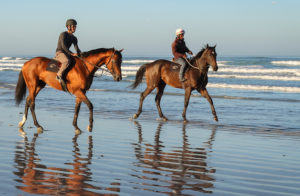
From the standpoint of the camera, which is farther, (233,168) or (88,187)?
(233,168)

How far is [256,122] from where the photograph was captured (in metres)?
12.0

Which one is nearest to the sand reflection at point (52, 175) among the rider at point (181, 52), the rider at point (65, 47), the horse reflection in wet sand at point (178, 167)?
the horse reflection in wet sand at point (178, 167)

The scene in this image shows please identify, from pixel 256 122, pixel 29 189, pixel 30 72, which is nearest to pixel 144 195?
pixel 29 189

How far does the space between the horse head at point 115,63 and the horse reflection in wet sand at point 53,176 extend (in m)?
2.67

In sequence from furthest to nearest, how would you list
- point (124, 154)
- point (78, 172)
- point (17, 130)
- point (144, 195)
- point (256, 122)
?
point (256, 122) → point (17, 130) → point (124, 154) → point (78, 172) → point (144, 195)

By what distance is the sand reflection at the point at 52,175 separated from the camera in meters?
4.94

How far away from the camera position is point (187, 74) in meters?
13.1

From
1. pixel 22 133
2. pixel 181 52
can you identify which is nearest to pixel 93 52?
pixel 22 133

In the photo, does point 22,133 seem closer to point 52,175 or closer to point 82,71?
point 82,71

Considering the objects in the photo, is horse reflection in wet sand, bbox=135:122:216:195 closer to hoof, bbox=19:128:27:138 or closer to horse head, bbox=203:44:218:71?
hoof, bbox=19:128:27:138

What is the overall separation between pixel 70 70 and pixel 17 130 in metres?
1.69

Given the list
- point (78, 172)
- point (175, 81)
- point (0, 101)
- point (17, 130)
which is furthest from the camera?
point (0, 101)

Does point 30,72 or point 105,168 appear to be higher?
point 30,72

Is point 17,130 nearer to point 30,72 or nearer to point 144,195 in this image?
point 30,72
